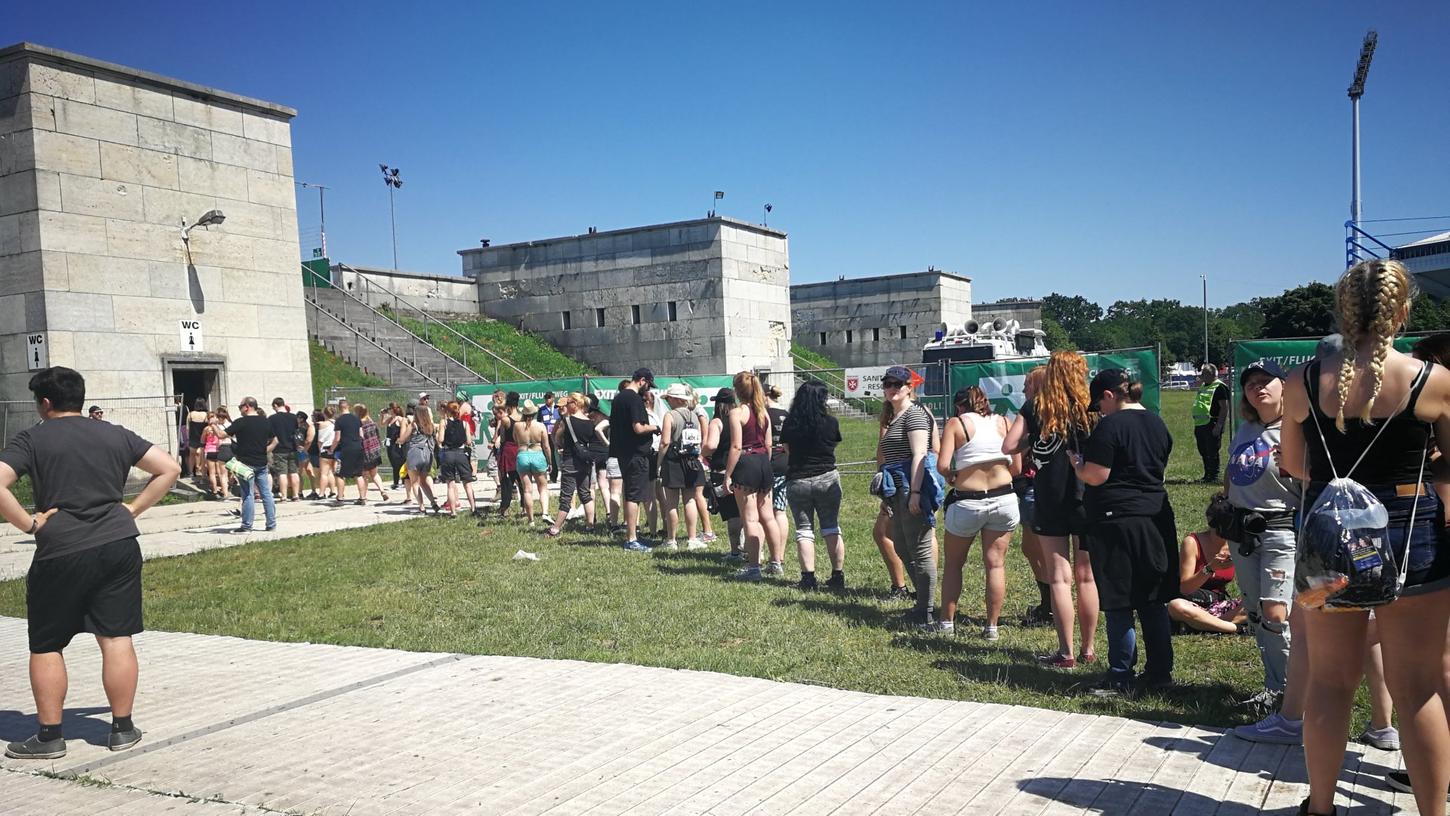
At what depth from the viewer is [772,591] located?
8688 mm

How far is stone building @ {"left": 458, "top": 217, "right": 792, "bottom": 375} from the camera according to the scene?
3203 cm

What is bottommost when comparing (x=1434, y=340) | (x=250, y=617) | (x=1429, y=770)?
(x=250, y=617)

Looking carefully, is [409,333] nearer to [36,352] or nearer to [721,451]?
[36,352]

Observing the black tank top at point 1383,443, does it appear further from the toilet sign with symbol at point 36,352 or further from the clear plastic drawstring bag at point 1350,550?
the toilet sign with symbol at point 36,352

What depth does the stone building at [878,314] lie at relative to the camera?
150ft

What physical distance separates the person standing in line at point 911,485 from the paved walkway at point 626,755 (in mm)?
1869

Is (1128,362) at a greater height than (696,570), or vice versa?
(1128,362)

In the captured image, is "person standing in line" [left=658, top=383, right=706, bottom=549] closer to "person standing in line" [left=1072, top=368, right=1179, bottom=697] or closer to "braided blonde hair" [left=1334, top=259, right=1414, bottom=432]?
"person standing in line" [left=1072, top=368, right=1179, bottom=697]

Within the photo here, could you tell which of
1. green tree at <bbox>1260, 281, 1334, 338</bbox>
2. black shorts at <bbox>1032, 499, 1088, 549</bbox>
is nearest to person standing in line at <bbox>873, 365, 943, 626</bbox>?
black shorts at <bbox>1032, 499, 1088, 549</bbox>

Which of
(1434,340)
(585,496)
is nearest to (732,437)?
(585,496)

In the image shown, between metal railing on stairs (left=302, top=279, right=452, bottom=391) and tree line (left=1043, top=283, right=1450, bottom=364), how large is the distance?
38.5 metres

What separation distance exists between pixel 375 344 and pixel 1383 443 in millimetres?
28681

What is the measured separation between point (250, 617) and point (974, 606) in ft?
20.3

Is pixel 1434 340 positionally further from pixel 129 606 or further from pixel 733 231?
pixel 733 231
